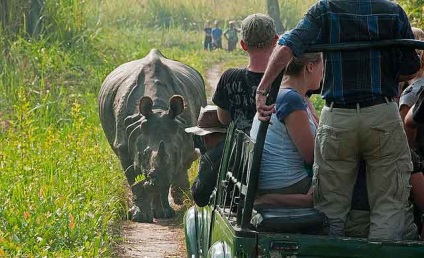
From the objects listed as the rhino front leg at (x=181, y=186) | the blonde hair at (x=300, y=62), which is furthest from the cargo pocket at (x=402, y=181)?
the rhino front leg at (x=181, y=186)

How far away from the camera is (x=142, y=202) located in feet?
36.5

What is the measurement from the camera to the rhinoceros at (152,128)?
11.0 meters

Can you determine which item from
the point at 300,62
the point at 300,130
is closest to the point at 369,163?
the point at 300,130

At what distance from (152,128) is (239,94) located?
4612 millimetres

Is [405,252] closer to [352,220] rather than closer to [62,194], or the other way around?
[352,220]

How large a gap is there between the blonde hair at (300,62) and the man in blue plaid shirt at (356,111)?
353mm

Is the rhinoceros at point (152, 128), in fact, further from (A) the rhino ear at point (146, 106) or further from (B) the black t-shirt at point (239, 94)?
(B) the black t-shirt at point (239, 94)

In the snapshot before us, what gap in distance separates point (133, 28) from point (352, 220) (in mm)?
28909

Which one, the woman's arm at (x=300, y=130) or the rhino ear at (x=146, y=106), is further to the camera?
the rhino ear at (x=146, y=106)

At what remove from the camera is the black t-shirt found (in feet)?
22.2

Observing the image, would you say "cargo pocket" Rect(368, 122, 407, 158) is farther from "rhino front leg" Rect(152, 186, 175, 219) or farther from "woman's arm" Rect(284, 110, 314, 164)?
"rhino front leg" Rect(152, 186, 175, 219)

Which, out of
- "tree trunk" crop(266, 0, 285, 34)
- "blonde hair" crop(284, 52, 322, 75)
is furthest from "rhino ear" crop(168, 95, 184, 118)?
"tree trunk" crop(266, 0, 285, 34)

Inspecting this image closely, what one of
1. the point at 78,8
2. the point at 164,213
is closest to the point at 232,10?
the point at 78,8

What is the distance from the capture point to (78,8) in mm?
20250
